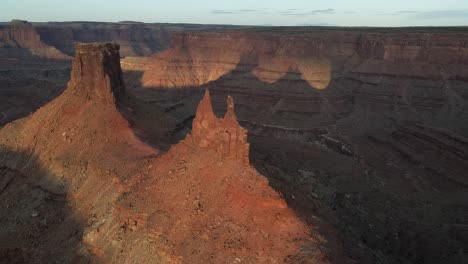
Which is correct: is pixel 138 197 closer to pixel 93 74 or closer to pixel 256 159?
pixel 256 159

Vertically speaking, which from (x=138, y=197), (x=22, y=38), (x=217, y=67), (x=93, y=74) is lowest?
(x=217, y=67)

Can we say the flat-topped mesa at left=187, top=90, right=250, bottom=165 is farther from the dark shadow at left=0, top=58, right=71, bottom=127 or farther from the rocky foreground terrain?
the dark shadow at left=0, top=58, right=71, bottom=127

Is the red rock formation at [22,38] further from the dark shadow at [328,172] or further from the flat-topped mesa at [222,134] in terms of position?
the flat-topped mesa at [222,134]

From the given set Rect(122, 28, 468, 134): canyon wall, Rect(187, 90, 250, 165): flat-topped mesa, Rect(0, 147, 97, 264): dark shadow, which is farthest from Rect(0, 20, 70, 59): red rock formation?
Rect(187, 90, 250, 165): flat-topped mesa

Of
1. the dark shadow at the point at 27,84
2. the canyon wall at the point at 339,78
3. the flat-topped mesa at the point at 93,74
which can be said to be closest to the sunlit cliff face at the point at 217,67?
the canyon wall at the point at 339,78

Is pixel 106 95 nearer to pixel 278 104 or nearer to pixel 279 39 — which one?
pixel 278 104

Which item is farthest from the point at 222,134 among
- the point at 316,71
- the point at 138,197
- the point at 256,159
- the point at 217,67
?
the point at 217,67

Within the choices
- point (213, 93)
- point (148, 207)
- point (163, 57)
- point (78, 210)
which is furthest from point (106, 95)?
point (163, 57)
